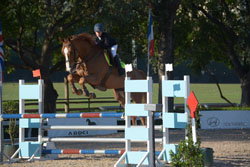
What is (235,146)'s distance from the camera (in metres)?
12.7

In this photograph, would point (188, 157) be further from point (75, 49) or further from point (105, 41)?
point (105, 41)

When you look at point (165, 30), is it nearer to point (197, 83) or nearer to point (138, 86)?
point (138, 86)

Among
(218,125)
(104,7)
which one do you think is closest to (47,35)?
(104,7)

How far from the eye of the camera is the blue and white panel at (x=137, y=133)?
27.8 feet

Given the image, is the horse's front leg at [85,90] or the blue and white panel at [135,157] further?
the horse's front leg at [85,90]

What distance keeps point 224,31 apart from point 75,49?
15.6 m

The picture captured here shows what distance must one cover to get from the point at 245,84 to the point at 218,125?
7060 millimetres

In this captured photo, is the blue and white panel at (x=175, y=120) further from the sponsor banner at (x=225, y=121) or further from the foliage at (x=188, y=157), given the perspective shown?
the sponsor banner at (x=225, y=121)

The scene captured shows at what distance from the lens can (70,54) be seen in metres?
9.93

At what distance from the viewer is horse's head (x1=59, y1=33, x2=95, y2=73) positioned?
32.4ft

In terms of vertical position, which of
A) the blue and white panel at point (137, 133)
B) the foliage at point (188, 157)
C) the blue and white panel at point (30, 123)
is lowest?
the foliage at point (188, 157)

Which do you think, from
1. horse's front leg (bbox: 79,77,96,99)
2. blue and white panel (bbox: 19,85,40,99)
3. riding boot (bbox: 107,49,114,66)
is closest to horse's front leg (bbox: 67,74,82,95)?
horse's front leg (bbox: 79,77,96,99)

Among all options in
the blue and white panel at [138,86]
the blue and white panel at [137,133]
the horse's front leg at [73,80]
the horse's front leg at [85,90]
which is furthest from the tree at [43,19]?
the blue and white panel at [137,133]

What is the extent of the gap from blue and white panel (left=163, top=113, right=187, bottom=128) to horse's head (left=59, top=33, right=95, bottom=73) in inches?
78.5
